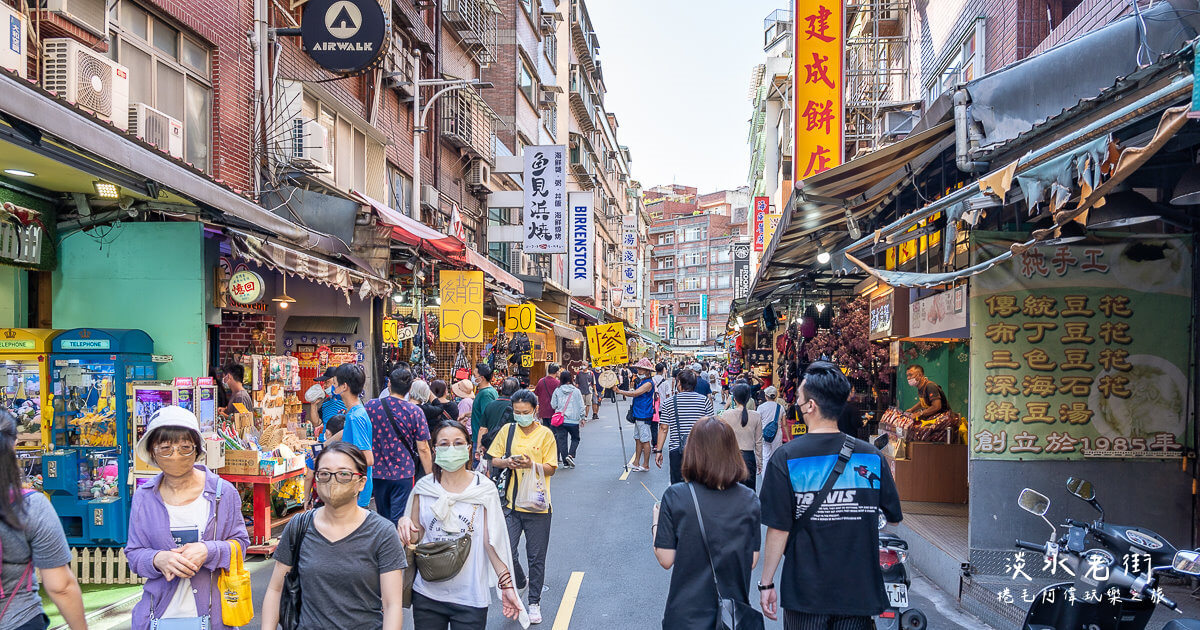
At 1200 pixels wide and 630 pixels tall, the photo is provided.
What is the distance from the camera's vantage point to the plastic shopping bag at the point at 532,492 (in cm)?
621

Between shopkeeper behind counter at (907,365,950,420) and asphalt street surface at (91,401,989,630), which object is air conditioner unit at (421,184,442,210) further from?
shopkeeper behind counter at (907,365,950,420)

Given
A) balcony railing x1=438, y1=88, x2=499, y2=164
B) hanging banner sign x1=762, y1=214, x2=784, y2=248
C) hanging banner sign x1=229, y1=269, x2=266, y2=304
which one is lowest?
hanging banner sign x1=229, y1=269, x2=266, y2=304

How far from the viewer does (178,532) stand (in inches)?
149

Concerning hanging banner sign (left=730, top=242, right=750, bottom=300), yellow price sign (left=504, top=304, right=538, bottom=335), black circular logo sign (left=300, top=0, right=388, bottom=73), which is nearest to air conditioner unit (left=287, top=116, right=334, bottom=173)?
black circular logo sign (left=300, top=0, right=388, bottom=73)

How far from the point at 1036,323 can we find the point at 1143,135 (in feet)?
8.64

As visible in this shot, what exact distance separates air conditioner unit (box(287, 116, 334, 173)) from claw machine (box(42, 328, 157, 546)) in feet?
17.7

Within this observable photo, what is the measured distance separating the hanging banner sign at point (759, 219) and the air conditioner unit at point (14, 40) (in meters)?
32.4

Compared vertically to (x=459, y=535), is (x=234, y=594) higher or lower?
lower

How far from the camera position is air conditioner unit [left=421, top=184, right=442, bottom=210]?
19609 millimetres

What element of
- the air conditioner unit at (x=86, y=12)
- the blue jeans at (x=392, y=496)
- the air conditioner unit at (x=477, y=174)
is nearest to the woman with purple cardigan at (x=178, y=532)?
the blue jeans at (x=392, y=496)

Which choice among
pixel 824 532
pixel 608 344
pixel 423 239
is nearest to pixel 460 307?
pixel 423 239

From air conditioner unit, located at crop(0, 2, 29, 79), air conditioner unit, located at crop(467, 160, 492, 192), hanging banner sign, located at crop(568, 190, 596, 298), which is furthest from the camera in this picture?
hanging banner sign, located at crop(568, 190, 596, 298)

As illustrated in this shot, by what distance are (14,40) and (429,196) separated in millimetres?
12267

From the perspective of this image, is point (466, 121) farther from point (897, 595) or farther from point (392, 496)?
point (897, 595)
